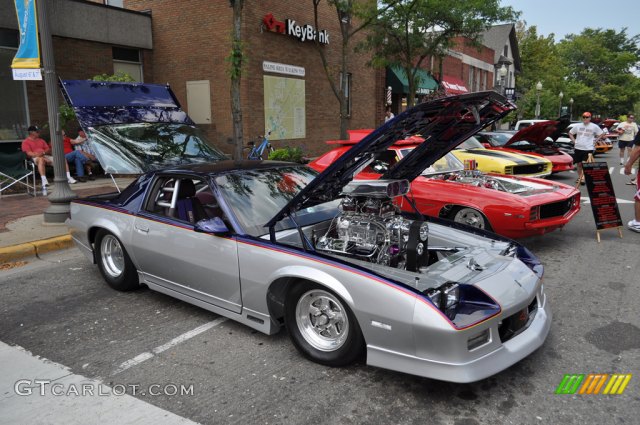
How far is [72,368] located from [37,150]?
9175 millimetres

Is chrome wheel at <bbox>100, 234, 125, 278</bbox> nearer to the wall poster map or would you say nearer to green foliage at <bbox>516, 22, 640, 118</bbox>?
the wall poster map

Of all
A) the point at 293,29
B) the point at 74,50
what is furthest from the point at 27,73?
the point at 293,29

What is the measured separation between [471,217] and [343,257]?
321 centimetres

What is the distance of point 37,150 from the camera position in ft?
36.1

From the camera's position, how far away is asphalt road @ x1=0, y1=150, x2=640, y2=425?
290 cm

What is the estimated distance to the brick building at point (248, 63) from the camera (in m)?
15.7

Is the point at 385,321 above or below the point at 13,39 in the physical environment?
below

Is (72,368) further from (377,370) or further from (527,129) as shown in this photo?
(527,129)

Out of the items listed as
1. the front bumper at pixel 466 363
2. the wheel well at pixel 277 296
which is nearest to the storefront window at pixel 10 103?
the wheel well at pixel 277 296

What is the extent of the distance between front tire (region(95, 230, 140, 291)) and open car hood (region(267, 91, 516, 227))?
1.94 metres

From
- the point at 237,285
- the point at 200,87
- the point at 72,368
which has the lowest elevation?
the point at 72,368

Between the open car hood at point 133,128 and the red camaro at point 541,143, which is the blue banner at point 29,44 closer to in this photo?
the open car hood at point 133,128

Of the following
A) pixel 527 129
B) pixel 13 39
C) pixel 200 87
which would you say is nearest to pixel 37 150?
pixel 13 39

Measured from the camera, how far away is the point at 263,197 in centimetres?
421
